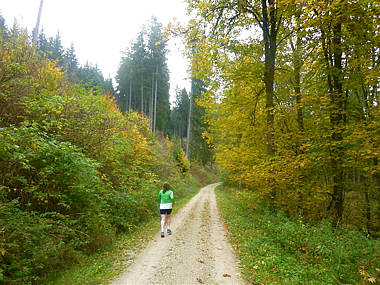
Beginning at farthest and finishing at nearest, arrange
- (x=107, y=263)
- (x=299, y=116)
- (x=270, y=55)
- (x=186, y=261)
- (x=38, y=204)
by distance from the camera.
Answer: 1. (x=299, y=116)
2. (x=270, y=55)
3. (x=186, y=261)
4. (x=38, y=204)
5. (x=107, y=263)

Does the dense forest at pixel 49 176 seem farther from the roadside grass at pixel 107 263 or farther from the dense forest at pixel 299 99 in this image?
the dense forest at pixel 299 99

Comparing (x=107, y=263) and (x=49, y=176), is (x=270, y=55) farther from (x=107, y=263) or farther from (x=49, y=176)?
(x=107, y=263)

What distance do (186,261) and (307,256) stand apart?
316 cm

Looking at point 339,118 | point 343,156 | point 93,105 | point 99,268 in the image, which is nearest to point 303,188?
point 343,156

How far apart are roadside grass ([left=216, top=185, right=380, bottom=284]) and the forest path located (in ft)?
1.50

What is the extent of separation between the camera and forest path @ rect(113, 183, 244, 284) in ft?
13.7

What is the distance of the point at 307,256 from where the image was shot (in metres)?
5.13

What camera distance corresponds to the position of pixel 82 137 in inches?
274

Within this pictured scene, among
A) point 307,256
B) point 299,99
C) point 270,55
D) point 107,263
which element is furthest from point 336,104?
point 107,263

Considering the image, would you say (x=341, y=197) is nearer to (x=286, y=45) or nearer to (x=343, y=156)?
(x=343, y=156)

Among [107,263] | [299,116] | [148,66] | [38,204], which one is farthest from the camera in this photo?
[148,66]

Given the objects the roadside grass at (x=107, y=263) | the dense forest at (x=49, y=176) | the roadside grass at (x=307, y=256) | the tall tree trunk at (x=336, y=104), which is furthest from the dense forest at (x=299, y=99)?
the dense forest at (x=49, y=176)

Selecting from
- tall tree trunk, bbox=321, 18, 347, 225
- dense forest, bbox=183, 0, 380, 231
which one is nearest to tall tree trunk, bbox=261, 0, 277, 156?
dense forest, bbox=183, 0, 380, 231

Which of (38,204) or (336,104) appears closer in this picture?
(38,204)
